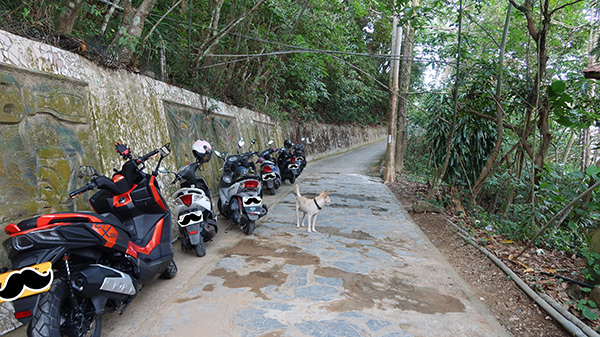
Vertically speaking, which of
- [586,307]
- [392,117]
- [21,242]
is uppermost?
[392,117]

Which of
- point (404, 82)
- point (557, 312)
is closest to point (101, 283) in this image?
point (557, 312)

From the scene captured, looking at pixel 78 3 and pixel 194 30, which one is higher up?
pixel 194 30

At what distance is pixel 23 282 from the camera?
1.83 m

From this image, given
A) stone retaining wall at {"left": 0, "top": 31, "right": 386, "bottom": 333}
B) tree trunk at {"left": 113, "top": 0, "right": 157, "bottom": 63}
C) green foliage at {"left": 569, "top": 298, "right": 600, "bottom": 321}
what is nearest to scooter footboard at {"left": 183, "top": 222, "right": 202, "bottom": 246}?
stone retaining wall at {"left": 0, "top": 31, "right": 386, "bottom": 333}

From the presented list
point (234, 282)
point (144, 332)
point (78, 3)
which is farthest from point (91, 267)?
point (78, 3)

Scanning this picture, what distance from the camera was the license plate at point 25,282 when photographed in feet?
5.81

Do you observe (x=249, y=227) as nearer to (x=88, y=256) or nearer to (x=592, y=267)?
(x=88, y=256)

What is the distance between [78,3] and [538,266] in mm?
6863

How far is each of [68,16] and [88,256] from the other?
3546 mm

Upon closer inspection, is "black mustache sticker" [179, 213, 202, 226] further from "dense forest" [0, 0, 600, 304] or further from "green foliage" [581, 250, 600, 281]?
"green foliage" [581, 250, 600, 281]

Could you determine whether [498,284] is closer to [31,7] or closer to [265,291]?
[265,291]

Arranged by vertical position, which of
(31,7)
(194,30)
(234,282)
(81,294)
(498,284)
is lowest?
(498,284)

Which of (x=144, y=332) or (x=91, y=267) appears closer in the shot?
(x=91, y=267)

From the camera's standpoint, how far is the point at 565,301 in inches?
133
